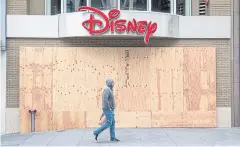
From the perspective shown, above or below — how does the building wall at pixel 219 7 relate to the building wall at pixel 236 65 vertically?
above

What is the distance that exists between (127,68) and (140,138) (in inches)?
129

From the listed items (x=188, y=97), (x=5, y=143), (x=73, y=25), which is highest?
(x=73, y=25)

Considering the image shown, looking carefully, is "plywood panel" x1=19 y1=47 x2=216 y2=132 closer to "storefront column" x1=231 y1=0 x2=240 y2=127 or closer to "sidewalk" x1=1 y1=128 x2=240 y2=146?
"sidewalk" x1=1 y1=128 x2=240 y2=146

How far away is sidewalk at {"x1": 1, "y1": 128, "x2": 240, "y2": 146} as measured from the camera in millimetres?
12980

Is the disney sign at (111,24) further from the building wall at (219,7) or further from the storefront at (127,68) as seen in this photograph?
the building wall at (219,7)

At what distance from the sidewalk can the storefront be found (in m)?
0.74

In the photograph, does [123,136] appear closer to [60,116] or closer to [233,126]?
[60,116]

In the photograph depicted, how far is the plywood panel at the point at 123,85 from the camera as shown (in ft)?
53.1

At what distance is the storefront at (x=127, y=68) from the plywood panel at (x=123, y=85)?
0.03 m

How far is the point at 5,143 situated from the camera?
532 inches

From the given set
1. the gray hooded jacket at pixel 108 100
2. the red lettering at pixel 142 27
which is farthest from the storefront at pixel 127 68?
the gray hooded jacket at pixel 108 100

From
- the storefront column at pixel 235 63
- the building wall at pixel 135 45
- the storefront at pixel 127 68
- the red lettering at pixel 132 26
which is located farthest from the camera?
the storefront column at pixel 235 63

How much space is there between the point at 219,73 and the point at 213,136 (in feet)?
10.2

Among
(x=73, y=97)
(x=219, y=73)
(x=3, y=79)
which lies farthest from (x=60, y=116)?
(x=219, y=73)
